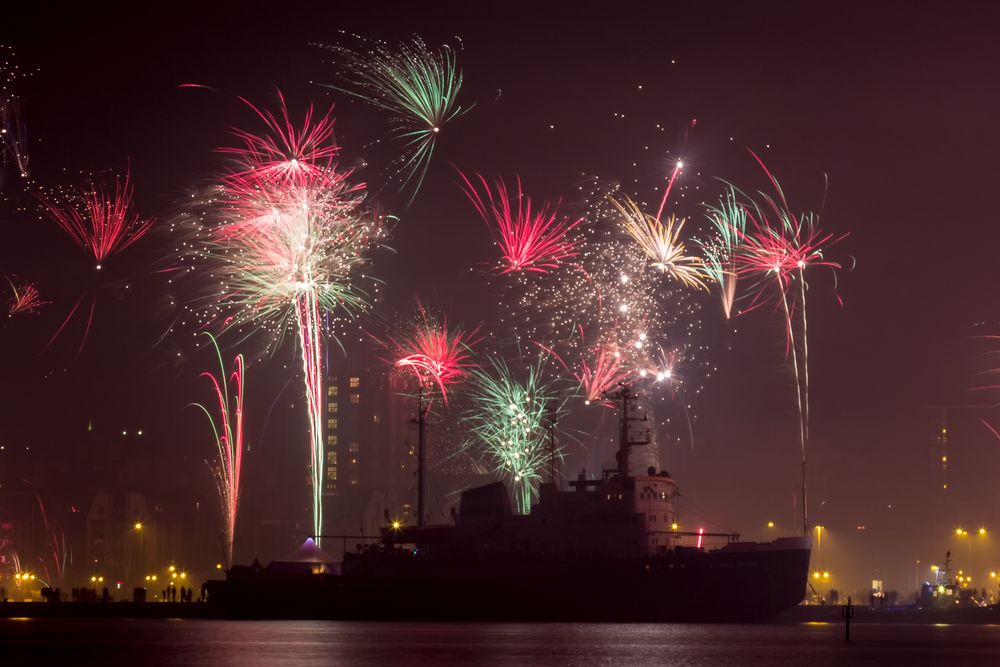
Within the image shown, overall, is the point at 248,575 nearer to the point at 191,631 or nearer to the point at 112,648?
the point at 191,631

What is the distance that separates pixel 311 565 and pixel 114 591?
47106 millimetres

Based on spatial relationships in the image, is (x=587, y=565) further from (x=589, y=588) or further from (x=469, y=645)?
(x=469, y=645)

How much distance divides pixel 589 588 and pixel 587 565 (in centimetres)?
177

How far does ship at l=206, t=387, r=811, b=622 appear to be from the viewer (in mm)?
72812

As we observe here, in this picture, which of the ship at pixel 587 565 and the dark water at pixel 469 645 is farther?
the ship at pixel 587 565

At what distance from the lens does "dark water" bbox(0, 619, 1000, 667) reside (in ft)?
161

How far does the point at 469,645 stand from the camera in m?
55.6

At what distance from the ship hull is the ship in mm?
65

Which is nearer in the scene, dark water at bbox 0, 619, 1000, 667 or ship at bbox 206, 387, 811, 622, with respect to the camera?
dark water at bbox 0, 619, 1000, 667

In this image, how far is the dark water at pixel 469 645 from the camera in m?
49.2

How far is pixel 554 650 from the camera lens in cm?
5322

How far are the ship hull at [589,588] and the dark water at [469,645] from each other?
2.05 metres

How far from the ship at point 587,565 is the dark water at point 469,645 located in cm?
226

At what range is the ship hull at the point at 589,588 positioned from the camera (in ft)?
238
